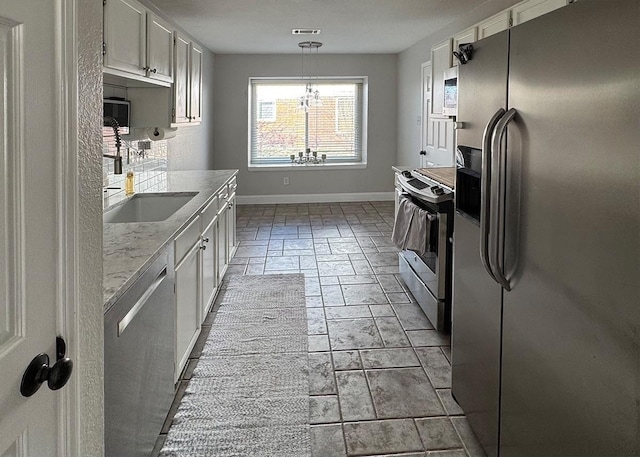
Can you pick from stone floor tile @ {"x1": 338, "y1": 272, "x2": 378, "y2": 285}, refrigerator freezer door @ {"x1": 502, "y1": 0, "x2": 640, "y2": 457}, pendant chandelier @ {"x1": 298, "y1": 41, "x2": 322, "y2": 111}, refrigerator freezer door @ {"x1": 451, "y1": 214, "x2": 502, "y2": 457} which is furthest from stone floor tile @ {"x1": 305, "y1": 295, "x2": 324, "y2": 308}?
pendant chandelier @ {"x1": 298, "y1": 41, "x2": 322, "y2": 111}

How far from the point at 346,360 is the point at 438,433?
2.72 ft

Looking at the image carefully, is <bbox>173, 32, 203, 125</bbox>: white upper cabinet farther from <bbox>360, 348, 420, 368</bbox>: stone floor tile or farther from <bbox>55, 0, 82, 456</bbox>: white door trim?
<bbox>55, 0, 82, 456</bbox>: white door trim

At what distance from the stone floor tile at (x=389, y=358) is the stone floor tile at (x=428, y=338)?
138 mm

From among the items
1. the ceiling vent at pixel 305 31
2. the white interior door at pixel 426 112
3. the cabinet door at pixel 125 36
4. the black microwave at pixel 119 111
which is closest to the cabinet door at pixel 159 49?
the cabinet door at pixel 125 36

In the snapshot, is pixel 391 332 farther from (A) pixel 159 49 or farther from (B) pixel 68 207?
(B) pixel 68 207

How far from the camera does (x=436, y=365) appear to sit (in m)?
2.96

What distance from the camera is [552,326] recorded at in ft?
4.91

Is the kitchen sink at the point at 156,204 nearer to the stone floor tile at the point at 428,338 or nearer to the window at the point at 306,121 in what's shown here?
the stone floor tile at the point at 428,338

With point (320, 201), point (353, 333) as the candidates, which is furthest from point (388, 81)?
point (353, 333)

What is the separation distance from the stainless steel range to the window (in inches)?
199

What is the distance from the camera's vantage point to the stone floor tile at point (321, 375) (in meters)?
2.68

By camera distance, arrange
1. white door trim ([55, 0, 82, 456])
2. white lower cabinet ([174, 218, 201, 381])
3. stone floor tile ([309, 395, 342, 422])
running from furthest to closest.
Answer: white lower cabinet ([174, 218, 201, 381]), stone floor tile ([309, 395, 342, 422]), white door trim ([55, 0, 82, 456])

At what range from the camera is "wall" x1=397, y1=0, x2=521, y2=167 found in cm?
657

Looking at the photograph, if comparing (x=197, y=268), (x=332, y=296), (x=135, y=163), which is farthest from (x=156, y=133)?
(x=332, y=296)
